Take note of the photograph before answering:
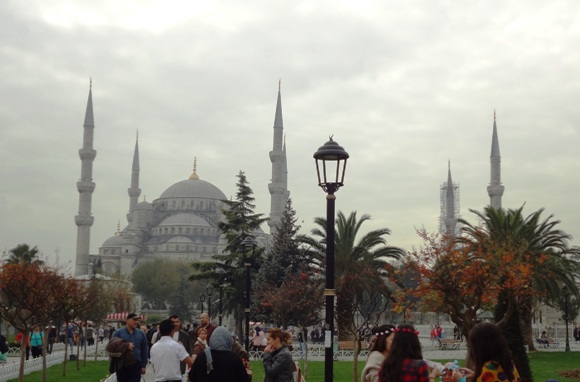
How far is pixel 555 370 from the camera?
19281 millimetres

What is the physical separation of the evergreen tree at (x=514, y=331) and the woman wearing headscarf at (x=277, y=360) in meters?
9.52

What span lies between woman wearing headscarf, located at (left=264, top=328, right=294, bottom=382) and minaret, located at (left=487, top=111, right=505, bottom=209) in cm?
6220

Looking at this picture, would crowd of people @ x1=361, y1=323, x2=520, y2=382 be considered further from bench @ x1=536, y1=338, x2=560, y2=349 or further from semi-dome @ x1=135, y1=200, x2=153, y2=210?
semi-dome @ x1=135, y1=200, x2=153, y2=210

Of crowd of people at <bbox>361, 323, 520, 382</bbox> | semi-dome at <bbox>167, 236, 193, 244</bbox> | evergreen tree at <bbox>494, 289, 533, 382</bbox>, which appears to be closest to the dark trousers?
crowd of people at <bbox>361, 323, 520, 382</bbox>

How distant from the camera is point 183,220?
363ft

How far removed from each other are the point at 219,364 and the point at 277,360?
0.80m

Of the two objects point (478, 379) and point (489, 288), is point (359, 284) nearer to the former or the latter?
point (489, 288)

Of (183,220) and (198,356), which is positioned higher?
(183,220)

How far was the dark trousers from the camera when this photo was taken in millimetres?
9250

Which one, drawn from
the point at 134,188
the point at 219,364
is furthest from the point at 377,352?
the point at 134,188

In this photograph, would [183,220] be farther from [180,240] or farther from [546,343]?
[546,343]

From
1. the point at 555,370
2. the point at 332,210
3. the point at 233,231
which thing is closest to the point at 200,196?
the point at 233,231

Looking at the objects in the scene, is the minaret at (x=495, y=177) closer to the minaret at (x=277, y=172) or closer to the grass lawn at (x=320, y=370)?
the minaret at (x=277, y=172)

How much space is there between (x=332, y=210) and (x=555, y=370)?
13010 mm
